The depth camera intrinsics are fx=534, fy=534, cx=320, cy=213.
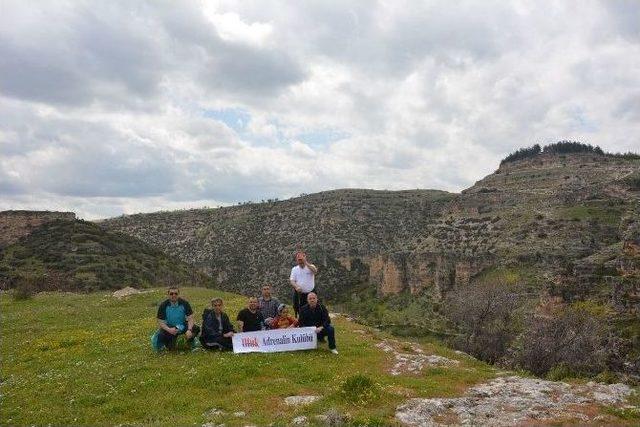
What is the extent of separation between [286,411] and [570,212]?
216 feet

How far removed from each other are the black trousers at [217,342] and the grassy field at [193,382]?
0.36 metres

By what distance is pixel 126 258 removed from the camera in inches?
2435

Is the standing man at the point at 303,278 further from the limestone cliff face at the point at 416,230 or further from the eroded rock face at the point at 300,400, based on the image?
the limestone cliff face at the point at 416,230

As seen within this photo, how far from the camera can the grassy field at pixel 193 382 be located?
1065cm

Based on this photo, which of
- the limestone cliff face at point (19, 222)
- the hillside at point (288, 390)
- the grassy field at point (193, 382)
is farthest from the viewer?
the limestone cliff face at point (19, 222)

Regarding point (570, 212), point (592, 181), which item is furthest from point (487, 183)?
point (570, 212)

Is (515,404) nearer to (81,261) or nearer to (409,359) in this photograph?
(409,359)

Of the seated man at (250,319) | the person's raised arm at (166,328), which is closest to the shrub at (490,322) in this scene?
the seated man at (250,319)

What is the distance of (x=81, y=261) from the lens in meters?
57.1

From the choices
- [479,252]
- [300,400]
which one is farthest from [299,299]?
[479,252]

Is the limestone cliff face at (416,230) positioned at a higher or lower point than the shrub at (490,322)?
higher

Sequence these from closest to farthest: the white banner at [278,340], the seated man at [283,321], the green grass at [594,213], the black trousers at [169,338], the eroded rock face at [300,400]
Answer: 1. the eroded rock face at [300,400]
2. the white banner at [278,340]
3. the black trousers at [169,338]
4. the seated man at [283,321]
5. the green grass at [594,213]

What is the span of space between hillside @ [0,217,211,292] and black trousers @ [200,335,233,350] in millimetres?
31781

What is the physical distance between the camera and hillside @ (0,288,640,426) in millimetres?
10203
